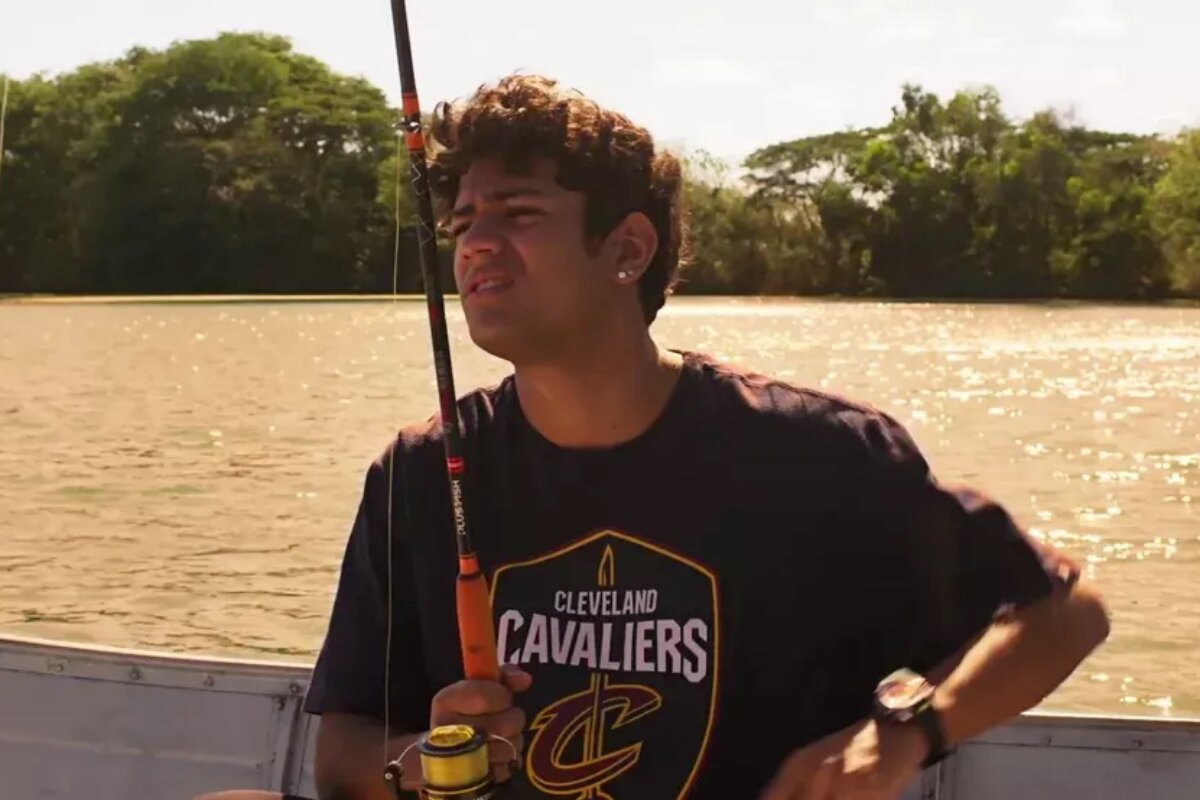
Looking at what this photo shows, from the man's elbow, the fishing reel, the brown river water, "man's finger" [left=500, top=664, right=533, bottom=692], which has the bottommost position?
the brown river water

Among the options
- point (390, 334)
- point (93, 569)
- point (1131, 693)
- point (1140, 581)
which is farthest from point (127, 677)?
point (390, 334)

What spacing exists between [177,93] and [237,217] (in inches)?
345

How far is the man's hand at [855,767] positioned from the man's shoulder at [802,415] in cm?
34

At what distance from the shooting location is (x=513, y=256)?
195 centimetres

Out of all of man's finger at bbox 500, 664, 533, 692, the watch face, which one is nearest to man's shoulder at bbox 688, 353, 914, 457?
the watch face

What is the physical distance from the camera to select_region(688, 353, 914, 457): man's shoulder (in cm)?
196

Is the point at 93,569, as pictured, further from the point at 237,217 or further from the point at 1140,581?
the point at 237,217

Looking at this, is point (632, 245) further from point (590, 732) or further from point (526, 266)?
point (590, 732)

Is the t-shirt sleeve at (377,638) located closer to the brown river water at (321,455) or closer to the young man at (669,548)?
the young man at (669,548)

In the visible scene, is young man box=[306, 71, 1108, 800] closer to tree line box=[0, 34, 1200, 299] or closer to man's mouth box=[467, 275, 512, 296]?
man's mouth box=[467, 275, 512, 296]

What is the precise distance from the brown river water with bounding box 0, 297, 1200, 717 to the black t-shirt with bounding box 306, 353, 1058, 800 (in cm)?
58

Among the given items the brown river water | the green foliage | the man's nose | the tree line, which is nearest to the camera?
the man's nose

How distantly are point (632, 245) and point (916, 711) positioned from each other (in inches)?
26.1

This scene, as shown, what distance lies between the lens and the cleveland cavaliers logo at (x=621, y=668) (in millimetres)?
1933
